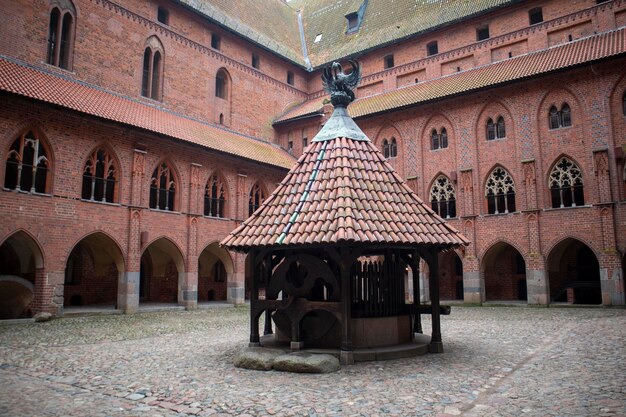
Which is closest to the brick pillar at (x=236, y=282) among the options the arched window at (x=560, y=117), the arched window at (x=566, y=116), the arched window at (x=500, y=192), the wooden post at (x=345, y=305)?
the arched window at (x=500, y=192)

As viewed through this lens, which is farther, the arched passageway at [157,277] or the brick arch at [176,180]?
the arched passageway at [157,277]

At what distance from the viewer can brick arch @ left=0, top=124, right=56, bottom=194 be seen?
15891mm

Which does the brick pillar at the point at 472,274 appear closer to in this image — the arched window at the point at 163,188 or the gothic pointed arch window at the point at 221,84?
the arched window at the point at 163,188

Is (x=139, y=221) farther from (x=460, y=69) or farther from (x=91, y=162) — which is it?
(x=460, y=69)

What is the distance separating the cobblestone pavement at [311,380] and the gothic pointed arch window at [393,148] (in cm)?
1631

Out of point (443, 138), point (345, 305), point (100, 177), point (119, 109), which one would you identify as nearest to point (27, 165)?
point (100, 177)

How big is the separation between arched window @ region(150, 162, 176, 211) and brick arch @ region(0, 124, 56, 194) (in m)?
4.33

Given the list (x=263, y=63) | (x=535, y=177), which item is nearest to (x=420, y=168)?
(x=535, y=177)

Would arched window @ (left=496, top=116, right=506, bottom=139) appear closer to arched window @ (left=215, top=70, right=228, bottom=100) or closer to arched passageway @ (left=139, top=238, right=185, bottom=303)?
arched window @ (left=215, top=70, right=228, bottom=100)

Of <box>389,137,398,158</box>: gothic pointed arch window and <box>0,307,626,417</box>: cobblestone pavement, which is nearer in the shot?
<box>0,307,626,417</box>: cobblestone pavement

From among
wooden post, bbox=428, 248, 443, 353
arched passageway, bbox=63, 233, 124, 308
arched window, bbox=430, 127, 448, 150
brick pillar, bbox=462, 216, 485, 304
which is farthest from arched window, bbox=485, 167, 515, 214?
arched passageway, bbox=63, 233, 124, 308

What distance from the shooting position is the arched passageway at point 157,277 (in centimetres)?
2472

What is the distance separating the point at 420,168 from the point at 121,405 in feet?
72.6

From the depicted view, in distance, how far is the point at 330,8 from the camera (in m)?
36.5
